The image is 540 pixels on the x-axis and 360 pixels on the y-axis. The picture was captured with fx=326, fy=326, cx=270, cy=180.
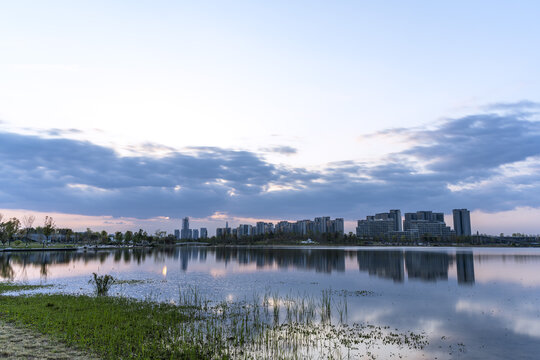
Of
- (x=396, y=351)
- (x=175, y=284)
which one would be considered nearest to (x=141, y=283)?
(x=175, y=284)

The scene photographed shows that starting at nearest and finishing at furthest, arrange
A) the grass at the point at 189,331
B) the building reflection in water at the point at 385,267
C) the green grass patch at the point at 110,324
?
the green grass patch at the point at 110,324 → the grass at the point at 189,331 → the building reflection in water at the point at 385,267

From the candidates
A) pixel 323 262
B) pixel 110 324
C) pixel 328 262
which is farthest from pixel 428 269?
pixel 110 324

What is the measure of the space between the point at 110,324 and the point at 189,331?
197 inches

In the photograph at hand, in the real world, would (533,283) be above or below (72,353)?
below

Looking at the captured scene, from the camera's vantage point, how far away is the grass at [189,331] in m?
17.6

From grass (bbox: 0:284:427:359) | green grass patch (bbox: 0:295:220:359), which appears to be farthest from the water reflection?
green grass patch (bbox: 0:295:220:359)

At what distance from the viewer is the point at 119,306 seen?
90.4 ft

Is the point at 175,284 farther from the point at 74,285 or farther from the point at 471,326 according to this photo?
the point at 471,326

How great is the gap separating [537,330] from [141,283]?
4625 cm

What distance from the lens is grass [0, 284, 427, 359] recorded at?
1756cm

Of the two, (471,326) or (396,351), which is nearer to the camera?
(396,351)

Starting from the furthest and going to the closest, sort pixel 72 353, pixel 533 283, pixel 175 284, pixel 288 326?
pixel 533 283 < pixel 175 284 < pixel 288 326 < pixel 72 353

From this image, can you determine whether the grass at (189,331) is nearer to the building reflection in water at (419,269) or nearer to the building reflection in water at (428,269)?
the building reflection in water at (419,269)

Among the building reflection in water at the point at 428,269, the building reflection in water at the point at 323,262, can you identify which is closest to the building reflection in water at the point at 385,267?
the building reflection in water at the point at 323,262
